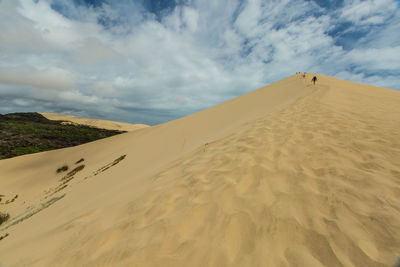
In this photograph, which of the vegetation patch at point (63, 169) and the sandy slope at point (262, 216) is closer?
the sandy slope at point (262, 216)

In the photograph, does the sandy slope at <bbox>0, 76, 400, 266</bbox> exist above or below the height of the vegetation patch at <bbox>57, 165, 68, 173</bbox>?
above

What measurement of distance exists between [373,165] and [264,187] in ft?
6.80

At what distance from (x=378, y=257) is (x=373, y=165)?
7.04ft

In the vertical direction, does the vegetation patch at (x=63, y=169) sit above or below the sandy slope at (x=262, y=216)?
below

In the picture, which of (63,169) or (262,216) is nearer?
(262,216)

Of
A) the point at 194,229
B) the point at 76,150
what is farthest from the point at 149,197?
the point at 76,150

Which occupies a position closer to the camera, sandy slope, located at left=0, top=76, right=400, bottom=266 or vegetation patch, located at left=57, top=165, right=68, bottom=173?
sandy slope, located at left=0, top=76, right=400, bottom=266

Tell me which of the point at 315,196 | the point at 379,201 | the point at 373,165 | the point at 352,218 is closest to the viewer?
the point at 352,218

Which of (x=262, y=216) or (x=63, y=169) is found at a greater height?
(x=262, y=216)

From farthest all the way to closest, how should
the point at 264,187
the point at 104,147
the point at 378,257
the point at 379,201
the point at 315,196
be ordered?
1. the point at 104,147
2. the point at 264,187
3. the point at 315,196
4. the point at 379,201
5. the point at 378,257

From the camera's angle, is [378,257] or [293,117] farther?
[293,117]

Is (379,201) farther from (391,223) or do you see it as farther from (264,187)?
(264,187)

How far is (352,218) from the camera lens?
1979mm

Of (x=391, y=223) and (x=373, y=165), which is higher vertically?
(x=373, y=165)
